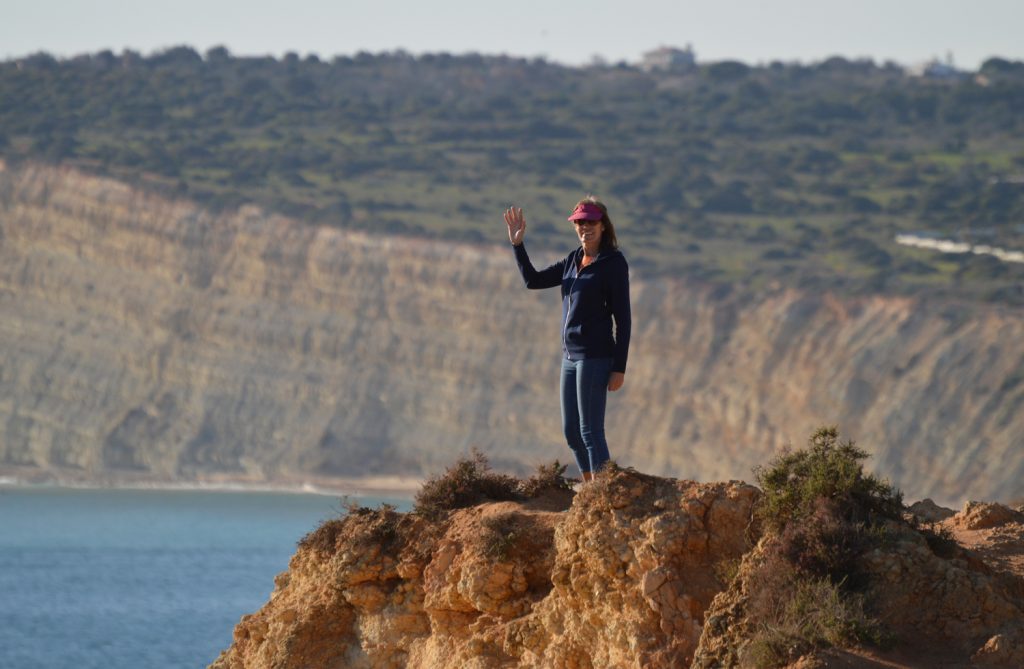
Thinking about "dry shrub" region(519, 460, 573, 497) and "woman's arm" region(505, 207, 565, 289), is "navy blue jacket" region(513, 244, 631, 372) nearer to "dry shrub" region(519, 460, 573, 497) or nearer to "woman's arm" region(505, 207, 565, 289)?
"woman's arm" region(505, 207, 565, 289)

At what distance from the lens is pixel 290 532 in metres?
57.4

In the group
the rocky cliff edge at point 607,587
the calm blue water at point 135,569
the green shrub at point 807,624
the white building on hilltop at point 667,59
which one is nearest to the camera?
the green shrub at point 807,624

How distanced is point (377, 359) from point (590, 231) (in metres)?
60.1

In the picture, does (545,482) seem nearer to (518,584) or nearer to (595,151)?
(518,584)

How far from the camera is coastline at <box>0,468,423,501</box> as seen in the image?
2559 inches

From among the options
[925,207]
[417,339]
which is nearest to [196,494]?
[417,339]

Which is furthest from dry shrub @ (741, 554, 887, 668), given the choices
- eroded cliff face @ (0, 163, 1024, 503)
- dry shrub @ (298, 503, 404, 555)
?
eroded cliff face @ (0, 163, 1024, 503)

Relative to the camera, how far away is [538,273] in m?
9.62

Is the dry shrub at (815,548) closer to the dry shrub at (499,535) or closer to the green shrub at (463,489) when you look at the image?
the dry shrub at (499,535)

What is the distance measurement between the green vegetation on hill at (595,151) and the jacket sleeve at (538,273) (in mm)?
55852

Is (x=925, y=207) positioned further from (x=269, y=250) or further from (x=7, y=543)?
(x=7, y=543)

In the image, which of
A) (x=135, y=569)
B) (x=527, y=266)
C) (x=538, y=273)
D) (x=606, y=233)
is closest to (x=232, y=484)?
(x=135, y=569)

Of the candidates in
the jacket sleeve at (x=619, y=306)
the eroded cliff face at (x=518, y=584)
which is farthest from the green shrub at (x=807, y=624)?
the jacket sleeve at (x=619, y=306)

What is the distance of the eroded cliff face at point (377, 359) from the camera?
6019cm
